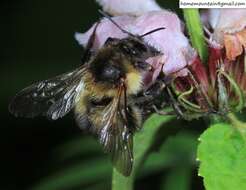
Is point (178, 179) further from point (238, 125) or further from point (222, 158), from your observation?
point (222, 158)

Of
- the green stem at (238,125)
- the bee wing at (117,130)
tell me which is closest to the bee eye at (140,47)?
the bee wing at (117,130)

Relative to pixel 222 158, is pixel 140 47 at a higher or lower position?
higher

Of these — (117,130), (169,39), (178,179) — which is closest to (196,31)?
(169,39)

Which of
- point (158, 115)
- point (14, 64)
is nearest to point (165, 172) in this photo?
point (158, 115)

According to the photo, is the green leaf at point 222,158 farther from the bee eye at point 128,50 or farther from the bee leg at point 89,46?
the bee leg at point 89,46

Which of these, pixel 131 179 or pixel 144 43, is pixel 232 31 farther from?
pixel 131 179
